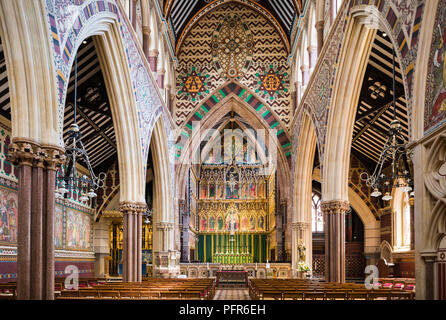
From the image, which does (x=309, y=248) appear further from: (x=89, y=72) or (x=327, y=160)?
(x=89, y=72)

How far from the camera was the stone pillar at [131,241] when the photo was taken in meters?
15.7

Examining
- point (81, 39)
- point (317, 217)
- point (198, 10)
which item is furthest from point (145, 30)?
point (317, 217)

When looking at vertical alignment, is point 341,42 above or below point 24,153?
above

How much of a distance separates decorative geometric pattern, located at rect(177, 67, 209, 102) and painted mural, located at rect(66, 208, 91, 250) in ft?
26.5

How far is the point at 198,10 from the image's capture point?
82.7 feet

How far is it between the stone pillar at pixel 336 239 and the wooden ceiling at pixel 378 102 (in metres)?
3.15

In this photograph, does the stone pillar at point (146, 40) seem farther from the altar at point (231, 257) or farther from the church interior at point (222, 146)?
the altar at point (231, 257)

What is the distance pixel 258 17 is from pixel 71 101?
12527mm

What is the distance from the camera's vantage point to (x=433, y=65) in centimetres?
679

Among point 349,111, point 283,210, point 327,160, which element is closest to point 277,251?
point 283,210

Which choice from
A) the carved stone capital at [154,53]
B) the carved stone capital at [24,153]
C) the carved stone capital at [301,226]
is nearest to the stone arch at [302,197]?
the carved stone capital at [301,226]

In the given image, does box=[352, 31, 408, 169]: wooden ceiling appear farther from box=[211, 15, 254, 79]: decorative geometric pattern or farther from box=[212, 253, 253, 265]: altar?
box=[212, 253, 253, 265]: altar

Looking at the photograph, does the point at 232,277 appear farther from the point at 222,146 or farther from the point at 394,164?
the point at 394,164

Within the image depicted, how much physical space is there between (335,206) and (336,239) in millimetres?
1030
